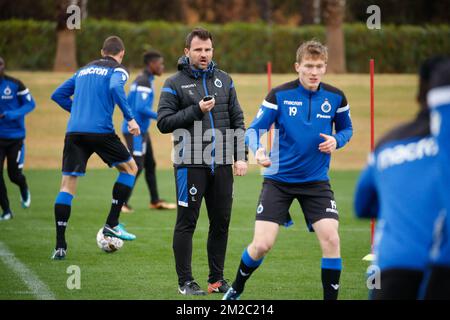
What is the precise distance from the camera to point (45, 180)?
758 inches

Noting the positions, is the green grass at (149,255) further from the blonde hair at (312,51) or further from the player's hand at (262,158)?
the blonde hair at (312,51)

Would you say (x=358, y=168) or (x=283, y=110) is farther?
(x=358, y=168)

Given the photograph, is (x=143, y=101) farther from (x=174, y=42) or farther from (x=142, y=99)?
(x=174, y=42)

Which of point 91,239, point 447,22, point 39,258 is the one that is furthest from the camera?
point 447,22

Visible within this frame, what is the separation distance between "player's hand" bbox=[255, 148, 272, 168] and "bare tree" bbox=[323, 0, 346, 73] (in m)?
22.4

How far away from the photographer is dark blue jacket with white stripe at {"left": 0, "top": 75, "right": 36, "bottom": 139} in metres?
12.7

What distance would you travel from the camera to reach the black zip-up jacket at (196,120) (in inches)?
295

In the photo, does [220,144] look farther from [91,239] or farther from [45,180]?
[45,180]

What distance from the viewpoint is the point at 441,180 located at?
3893 millimetres

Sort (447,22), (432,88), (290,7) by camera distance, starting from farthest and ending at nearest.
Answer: (290,7) < (447,22) < (432,88)

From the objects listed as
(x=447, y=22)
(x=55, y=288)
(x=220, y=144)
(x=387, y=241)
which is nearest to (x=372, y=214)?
(x=387, y=241)

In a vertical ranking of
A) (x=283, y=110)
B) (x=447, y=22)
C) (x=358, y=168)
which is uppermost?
(x=447, y=22)

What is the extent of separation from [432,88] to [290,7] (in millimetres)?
41700

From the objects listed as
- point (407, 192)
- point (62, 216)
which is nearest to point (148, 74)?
point (62, 216)
